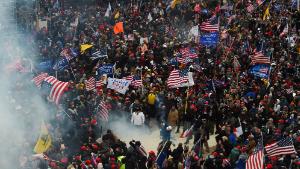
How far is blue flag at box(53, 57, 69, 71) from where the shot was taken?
22203 mm

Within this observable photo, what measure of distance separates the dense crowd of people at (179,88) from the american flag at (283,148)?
1.45ft

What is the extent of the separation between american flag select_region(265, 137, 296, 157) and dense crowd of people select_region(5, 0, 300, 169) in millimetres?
443

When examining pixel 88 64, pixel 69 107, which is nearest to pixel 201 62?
pixel 88 64

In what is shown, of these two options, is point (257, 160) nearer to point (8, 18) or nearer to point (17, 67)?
point (17, 67)

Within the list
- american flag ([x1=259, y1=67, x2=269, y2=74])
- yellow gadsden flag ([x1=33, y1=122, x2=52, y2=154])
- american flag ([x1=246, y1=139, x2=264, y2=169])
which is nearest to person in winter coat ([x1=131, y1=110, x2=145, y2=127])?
yellow gadsden flag ([x1=33, y1=122, x2=52, y2=154])

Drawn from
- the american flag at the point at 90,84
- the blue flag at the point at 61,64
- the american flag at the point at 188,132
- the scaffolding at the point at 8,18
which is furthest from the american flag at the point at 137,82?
the scaffolding at the point at 8,18

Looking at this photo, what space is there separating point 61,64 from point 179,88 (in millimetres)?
4829

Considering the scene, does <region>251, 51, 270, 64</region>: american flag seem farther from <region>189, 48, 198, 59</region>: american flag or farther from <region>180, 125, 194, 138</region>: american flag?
<region>180, 125, 194, 138</region>: american flag

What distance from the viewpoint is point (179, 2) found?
1250 inches

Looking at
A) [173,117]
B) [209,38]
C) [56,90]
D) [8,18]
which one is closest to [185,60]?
[209,38]

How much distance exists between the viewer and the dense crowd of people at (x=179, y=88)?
54.3ft

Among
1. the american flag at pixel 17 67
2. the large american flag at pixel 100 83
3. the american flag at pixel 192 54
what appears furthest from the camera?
the american flag at pixel 192 54

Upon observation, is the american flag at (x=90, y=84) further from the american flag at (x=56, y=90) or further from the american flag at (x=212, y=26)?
the american flag at (x=212, y=26)

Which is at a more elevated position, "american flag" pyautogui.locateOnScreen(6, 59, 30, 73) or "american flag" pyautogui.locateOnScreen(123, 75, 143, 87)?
"american flag" pyautogui.locateOnScreen(6, 59, 30, 73)
